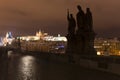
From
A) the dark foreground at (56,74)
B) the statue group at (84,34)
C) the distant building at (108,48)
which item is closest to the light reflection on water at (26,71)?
the dark foreground at (56,74)

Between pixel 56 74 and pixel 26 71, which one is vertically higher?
pixel 26 71

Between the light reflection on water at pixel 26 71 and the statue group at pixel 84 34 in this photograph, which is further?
the statue group at pixel 84 34

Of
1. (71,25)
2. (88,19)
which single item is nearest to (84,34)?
(88,19)

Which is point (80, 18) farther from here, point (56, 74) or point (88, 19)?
point (56, 74)

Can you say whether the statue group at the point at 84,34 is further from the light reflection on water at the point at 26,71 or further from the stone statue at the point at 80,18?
the light reflection on water at the point at 26,71

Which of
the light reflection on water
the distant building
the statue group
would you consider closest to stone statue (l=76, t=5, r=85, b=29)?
the statue group

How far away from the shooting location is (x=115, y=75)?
2478cm

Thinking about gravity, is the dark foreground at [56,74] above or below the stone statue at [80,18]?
below

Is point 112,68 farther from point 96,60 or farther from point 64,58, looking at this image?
point 64,58

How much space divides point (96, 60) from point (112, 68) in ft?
15.3

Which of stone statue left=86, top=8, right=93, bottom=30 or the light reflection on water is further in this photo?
stone statue left=86, top=8, right=93, bottom=30

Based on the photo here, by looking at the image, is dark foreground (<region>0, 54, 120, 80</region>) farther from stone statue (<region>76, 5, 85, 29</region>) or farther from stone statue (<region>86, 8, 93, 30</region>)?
stone statue (<region>76, 5, 85, 29</region>)

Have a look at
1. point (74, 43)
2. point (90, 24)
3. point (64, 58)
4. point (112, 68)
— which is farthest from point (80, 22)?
point (112, 68)

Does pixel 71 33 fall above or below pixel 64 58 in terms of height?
above
